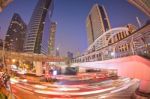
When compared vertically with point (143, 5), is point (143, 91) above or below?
below

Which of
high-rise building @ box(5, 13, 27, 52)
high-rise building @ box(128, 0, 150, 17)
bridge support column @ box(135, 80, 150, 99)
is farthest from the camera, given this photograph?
high-rise building @ box(128, 0, 150, 17)

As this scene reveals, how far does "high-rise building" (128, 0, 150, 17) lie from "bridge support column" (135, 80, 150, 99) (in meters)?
1.13

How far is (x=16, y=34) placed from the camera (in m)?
2.47

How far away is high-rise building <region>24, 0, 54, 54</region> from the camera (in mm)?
2219

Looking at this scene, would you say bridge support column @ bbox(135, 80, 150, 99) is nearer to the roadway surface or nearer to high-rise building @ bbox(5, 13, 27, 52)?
the roadway surface

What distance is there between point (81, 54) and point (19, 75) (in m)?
0.89

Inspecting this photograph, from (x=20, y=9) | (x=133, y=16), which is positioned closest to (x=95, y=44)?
(x=133, y=16)

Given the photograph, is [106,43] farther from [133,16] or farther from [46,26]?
[46,26]

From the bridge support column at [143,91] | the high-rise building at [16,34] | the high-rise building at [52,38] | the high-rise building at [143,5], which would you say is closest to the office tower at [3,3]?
the high-rise building at [16,34]

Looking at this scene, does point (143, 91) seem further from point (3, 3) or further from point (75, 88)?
point (3, 3)

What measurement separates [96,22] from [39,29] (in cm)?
84

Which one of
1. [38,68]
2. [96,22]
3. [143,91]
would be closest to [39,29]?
[38,68]

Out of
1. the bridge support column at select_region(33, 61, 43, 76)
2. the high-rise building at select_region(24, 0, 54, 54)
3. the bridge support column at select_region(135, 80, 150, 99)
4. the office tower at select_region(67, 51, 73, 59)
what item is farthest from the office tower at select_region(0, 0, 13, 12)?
the bridge support column at select_region(135, 80, 150, 99)

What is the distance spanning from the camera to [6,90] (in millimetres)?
2250
